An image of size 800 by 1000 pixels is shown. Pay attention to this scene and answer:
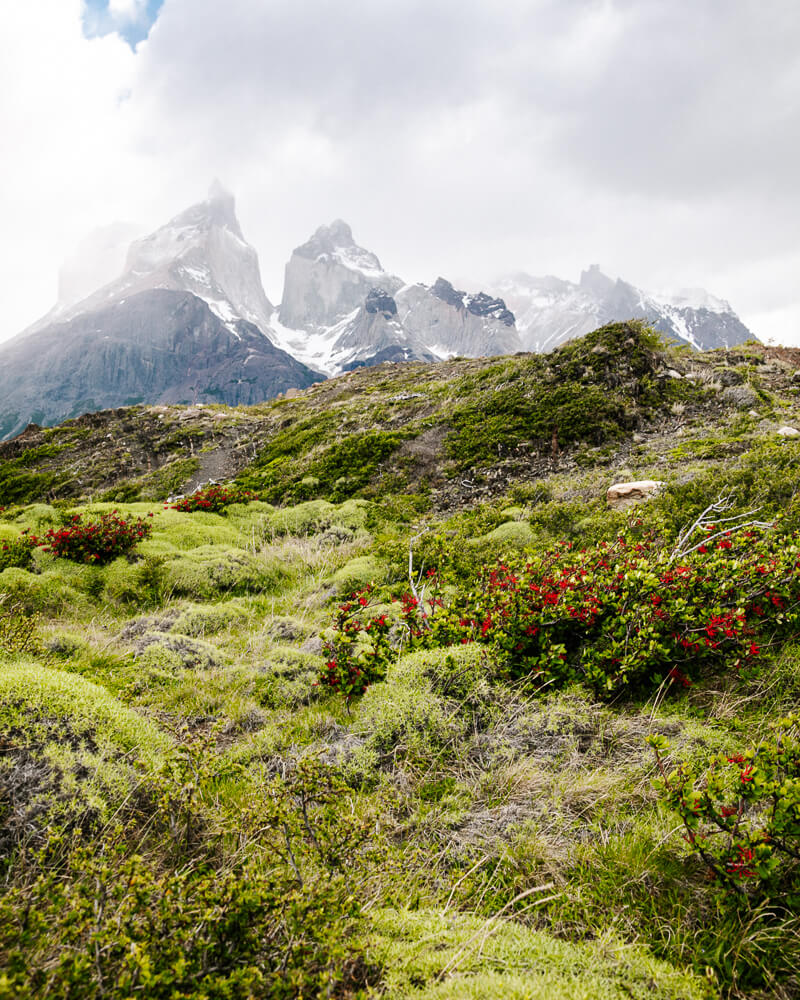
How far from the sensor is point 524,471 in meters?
12.5

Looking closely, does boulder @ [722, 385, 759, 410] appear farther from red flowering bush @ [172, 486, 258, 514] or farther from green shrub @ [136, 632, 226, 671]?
green shrub @ [136, 632, 226, 671]

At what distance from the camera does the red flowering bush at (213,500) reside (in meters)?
12.5

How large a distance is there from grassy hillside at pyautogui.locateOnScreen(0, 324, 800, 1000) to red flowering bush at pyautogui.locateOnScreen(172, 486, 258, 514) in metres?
3.24

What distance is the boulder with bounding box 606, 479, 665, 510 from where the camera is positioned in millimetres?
8688

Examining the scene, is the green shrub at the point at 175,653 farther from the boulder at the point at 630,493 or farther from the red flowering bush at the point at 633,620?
the boulder at the point at 630,493

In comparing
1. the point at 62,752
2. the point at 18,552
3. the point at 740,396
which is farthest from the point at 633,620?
the point at 740,396

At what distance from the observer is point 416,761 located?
3.55 m

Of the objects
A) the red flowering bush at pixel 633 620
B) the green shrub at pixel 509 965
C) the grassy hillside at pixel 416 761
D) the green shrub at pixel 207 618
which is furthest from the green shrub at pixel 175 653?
the green shrub at pixel 509 965

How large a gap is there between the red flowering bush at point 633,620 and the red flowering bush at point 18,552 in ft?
23.3

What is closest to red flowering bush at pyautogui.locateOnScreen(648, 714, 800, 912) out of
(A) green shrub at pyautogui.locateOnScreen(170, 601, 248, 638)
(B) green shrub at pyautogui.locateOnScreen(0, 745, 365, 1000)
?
(B) green shrub at pyautogui.locateOnScreen(0, 745, 365, 1000)

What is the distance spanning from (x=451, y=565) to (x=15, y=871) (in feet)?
20.1

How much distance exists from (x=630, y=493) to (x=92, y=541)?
1085 cm

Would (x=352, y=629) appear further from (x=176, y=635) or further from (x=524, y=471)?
(x=524, y=471)

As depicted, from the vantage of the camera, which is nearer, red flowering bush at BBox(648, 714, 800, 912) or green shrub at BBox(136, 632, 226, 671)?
red flowering bush at BBox(648, 714, 800, 912)
